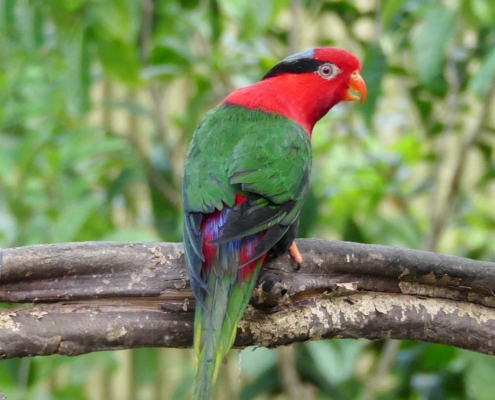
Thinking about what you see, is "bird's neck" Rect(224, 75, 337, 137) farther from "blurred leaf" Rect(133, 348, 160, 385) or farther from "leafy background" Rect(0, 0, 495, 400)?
"blurred leaf" Rect(133, 348, 160, 385)

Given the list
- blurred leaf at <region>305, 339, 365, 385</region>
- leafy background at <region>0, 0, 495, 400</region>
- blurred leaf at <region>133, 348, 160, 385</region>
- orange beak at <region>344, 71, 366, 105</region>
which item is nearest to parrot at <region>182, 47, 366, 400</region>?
orange beak at <region>344, 71, 366, 105</region>

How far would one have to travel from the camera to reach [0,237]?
244cm

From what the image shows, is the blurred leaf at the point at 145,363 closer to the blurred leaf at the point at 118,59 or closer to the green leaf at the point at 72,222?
the green leaf at the point at 72,222

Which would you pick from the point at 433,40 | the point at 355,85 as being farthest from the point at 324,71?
the point at 433,40

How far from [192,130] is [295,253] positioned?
43.7 inches

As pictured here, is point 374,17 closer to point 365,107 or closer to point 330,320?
point 365,107

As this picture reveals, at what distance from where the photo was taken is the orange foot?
4.66 feet

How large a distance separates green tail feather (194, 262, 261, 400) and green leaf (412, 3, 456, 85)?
0.92 metres

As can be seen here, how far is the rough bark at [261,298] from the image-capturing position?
1232mm

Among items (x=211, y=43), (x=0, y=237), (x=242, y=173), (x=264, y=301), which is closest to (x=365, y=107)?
(x=211, y=43)

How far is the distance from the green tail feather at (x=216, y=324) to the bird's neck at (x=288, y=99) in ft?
1.91

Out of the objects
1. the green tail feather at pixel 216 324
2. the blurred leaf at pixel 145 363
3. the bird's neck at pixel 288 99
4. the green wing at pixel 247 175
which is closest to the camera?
the green tail feather at pixel 216 324

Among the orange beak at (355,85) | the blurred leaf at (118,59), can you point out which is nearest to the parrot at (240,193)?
the orange beak at (355,85)

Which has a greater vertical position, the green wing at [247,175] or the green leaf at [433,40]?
the green leaf at [433,40]
